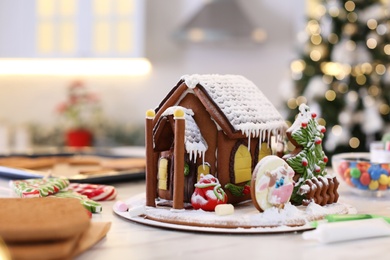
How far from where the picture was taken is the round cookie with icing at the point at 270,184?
1162mm

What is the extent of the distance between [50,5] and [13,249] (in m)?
3.90

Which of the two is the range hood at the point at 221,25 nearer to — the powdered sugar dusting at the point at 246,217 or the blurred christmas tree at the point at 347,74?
the blurred christmas tree at the point at 347,74

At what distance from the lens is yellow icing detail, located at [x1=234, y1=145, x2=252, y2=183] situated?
1.32 meters

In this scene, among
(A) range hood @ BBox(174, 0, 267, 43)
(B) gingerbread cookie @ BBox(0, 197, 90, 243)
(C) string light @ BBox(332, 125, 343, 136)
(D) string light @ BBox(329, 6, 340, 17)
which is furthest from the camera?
Answer: (A) range hood @ BBox(174, 0, 267, 43)

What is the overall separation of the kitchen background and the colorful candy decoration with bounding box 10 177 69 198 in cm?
275

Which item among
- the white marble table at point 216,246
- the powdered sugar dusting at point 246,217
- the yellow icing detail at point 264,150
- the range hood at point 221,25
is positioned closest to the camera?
the white marble table at point 216,246

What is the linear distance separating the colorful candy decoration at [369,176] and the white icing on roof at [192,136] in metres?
0.54

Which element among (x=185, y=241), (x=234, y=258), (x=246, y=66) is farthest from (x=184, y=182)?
(x=246, y=66)

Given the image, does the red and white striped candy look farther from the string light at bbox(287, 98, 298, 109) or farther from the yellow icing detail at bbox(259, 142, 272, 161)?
the string light at bbox(287, 98, 298, 109)

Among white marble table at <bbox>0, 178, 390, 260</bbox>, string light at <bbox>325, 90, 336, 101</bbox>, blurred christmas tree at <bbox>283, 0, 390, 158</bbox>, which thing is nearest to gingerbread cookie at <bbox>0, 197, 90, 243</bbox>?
white marble table at <bbox>0, 178, 390, 260</bbox>

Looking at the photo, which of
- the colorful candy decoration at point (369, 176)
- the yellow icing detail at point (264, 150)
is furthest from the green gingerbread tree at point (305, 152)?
the colorful candy decoration at point (369, 176)

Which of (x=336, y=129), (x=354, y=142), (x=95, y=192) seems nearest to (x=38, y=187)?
(x=95, y=192)

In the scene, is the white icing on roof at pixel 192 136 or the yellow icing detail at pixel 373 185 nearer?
the white icing on roof at pixel 192 136

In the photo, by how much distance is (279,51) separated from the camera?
4.43m
